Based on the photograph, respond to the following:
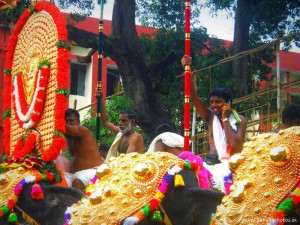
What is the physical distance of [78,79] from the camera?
16.9 metres

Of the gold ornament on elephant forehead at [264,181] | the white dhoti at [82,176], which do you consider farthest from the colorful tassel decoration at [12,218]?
the gold ornament on elephant forehead at [264,181]

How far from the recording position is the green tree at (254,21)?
10539 mm

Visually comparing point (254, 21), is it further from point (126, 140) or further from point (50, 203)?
point (50, 203)

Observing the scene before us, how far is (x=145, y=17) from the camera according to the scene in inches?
479

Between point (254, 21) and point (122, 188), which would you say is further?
point (254, 21)

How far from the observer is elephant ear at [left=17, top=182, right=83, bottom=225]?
14.6 feet

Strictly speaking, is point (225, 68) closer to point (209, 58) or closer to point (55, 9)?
point (209, 58)

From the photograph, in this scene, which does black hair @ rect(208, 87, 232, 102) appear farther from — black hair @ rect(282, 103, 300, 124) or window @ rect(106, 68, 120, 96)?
window @ rect(106, 68, 120, 96)

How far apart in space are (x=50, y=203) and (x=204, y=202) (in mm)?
1412

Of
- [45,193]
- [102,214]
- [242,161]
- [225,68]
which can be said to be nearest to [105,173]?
[102,214]

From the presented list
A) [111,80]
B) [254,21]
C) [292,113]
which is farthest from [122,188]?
[111,80]

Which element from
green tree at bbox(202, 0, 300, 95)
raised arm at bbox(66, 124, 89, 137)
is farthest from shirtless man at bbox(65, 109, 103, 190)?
green tree at bbox(202, 0, 300, 95)

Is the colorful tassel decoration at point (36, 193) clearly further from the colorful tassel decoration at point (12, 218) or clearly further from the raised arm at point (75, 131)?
the raised arm at point (75, 131)

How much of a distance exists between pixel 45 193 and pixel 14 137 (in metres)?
0.97
